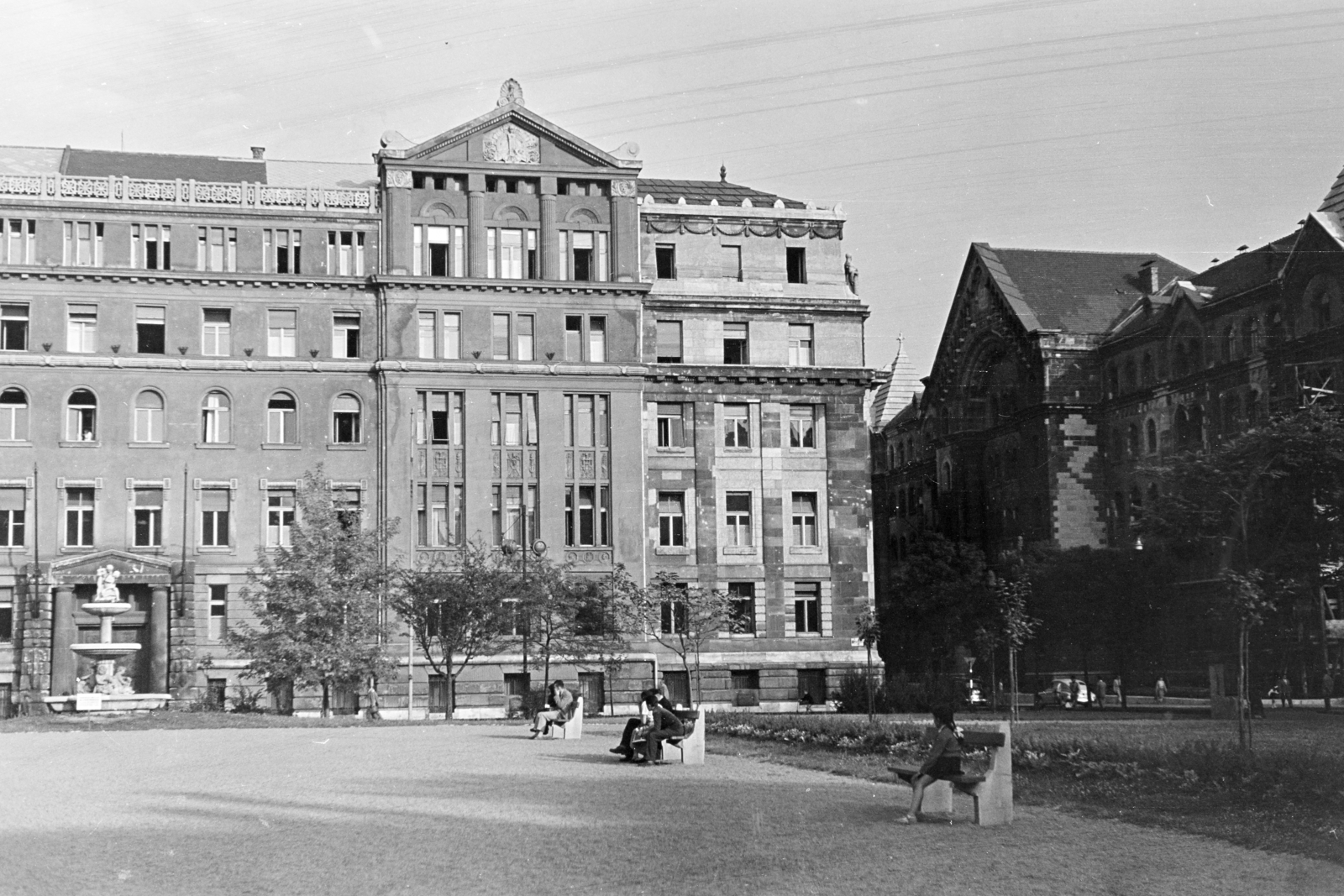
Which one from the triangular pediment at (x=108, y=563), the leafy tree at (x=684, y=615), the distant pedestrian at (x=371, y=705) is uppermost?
the triangular pediment at (x=108, y=563)

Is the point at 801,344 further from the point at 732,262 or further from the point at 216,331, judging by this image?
the point at 216,331

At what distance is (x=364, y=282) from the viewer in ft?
221

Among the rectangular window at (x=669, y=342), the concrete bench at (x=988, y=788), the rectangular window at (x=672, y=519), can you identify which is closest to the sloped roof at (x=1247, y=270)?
the rectangular window at (x=669, y=342)

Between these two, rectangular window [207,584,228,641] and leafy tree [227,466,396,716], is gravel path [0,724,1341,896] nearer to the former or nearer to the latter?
leafy tree [227,466,396,716]

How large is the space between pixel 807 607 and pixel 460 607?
18.0 meters

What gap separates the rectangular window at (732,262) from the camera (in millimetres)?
71375

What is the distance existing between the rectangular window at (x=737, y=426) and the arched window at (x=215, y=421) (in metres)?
20.7

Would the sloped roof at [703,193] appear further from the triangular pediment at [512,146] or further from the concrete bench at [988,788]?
the concrete bench at [988,788]

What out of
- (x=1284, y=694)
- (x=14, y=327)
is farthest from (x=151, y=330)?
(x=1284, y=694)

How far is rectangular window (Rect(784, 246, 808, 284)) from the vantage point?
72.3 metres

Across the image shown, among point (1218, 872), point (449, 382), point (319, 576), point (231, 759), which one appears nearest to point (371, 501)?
point (449, 382)

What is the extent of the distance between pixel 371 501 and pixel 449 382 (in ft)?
19.4

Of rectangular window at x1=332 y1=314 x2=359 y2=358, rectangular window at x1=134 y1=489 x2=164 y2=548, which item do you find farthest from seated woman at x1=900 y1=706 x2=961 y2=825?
rectangular window at x1=332 y1=314 x2=359 y2=358

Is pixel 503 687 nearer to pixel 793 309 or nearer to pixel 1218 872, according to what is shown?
pixel 793 309
